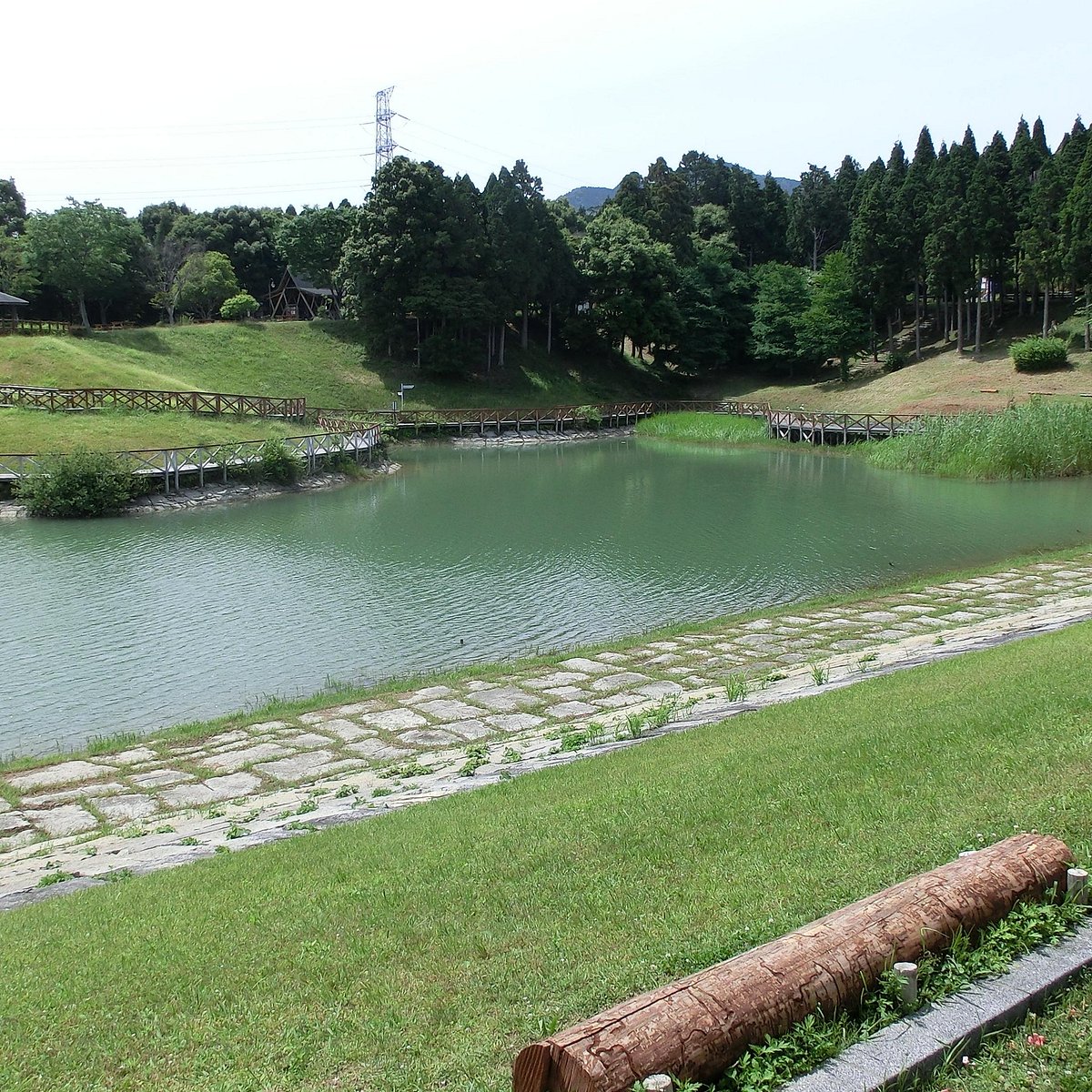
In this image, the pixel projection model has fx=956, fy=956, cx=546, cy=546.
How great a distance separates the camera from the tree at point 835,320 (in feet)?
195

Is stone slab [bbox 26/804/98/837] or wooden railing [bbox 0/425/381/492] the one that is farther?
wooden railing [bbox 0/425/381/492]

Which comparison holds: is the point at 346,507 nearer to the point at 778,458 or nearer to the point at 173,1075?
the point at 778,458

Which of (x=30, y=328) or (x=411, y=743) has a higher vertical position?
(x=30, y=328)

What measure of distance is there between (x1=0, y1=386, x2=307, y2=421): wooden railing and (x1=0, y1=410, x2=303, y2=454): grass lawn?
40.9 inches

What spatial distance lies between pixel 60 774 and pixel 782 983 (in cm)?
831

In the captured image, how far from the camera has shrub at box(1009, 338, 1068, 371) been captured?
161ft

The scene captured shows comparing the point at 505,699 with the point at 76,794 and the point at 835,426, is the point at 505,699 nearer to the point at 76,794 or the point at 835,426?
the point at 76,794

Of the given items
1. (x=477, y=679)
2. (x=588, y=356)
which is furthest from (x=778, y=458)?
(x=477, y=679)

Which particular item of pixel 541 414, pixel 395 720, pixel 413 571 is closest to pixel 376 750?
pixel 395 720

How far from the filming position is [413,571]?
19891 mm

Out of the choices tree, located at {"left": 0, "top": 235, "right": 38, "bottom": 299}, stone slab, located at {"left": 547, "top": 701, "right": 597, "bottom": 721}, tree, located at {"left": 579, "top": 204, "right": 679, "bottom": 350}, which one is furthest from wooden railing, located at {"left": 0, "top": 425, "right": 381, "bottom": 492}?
tree, located at {"left": 579, "top": 204, "right": 679, "bottom": 350}

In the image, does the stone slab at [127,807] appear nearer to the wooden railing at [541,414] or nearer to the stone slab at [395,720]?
the stone slab at [395,720]

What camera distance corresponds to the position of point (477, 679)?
12.3 m

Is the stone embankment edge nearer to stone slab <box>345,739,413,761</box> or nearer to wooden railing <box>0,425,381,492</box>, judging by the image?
stone slab <box>345,739,413,761</box>
